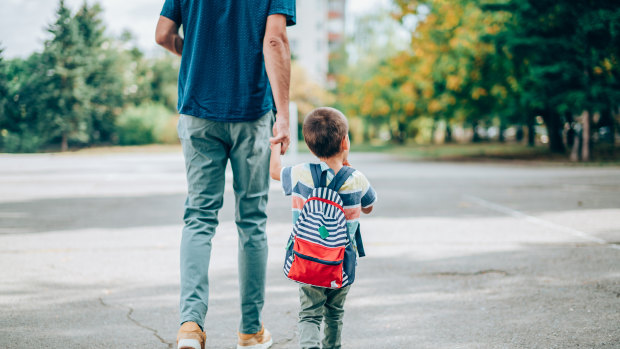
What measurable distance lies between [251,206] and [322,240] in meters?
0.50

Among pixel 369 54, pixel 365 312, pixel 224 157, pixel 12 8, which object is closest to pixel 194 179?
pixel 224 157

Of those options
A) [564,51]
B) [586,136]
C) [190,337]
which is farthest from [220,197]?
[586,136]

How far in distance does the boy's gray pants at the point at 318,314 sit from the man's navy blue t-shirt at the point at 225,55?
2.92ft

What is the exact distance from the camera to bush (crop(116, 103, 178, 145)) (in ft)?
42.7

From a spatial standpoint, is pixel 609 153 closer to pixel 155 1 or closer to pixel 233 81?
pixel 155 1

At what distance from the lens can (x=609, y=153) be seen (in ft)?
78.0

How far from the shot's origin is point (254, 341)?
9.34 feet

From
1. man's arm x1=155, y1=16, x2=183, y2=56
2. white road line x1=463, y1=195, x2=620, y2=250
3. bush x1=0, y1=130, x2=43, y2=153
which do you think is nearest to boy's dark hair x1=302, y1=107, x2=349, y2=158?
man's arm x1=155, y1=16, x2=183, y2=56

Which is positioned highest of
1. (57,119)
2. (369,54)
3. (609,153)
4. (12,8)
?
(369,54)

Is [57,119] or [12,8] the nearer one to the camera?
[12,8]

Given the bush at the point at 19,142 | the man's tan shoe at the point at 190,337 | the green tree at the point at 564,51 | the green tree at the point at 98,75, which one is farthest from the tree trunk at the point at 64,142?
the green tree at the point at 564,51

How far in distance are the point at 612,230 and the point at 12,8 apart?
7.36 meters

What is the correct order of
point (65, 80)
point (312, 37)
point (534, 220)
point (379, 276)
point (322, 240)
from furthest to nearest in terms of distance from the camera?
point (312, 37), point (65, 80), point (534, 220), point (379, 276), point (322, 240)

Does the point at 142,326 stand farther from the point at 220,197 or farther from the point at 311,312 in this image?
the point at 311,312
